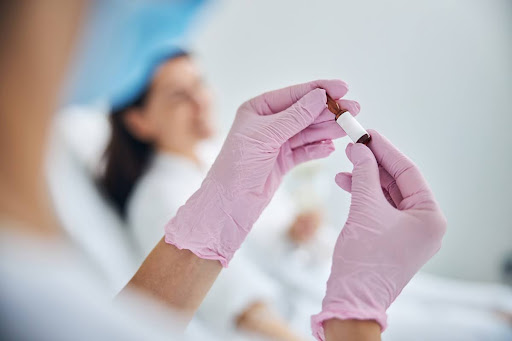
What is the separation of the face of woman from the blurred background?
0.15 metres

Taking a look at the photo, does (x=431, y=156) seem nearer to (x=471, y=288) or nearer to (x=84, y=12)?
(x=471, y=288)

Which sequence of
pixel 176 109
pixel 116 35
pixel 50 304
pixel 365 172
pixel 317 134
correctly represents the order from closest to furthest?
pixel 50 304 < pixel 116 35 < pixel 365 172 < pixel 317 134 < pixel 176 109

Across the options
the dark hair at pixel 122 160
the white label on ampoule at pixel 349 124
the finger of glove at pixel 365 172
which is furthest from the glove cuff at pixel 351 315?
the dark hair at pixel 122 160

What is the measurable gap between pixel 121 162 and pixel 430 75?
4.04 ft

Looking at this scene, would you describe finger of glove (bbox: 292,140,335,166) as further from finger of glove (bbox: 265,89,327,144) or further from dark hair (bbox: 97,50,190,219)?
dark hair (bbox: 97,50,190,219)

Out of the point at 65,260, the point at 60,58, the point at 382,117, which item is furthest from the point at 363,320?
the point at 382,117

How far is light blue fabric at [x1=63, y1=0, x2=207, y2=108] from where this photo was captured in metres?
0.43

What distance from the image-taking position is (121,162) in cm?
137

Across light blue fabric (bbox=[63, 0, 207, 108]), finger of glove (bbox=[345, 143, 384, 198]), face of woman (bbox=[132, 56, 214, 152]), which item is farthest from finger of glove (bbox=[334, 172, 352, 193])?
face of woman (bbox=[132, 56, 214, 152])

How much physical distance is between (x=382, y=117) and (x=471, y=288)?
0.82m

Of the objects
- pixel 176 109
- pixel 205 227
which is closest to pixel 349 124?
pixel 205 227

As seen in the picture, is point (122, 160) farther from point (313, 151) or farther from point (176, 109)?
point (313, 151)

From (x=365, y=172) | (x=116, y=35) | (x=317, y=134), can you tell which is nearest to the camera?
(x=116, y=35)

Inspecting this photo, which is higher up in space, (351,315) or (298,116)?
(298,116)
